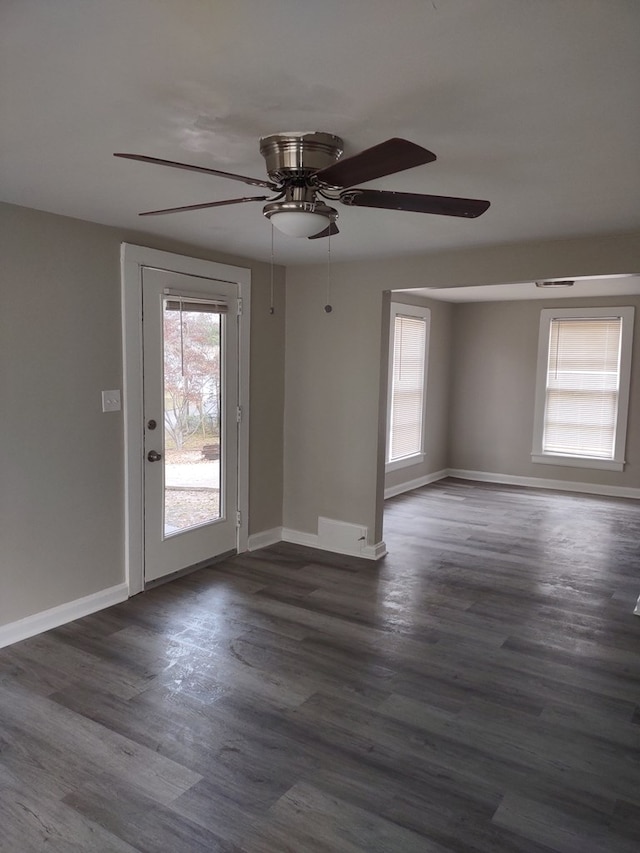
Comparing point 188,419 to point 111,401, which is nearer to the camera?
point 111,401

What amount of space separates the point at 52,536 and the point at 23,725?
110 cm

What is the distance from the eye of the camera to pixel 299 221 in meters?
2.10

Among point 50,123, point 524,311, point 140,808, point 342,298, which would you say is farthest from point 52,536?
point 524,311

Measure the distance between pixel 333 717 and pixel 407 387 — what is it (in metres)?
4.82

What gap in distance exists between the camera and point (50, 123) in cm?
203

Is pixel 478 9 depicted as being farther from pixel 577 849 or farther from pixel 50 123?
pixel 577 849

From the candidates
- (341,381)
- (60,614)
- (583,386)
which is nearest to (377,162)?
(60,614)

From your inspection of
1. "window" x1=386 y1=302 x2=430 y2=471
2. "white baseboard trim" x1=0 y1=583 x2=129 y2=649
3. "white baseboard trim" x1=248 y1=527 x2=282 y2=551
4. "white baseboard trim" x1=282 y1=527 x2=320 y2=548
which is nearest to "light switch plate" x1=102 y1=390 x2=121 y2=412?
"white baseboard trim" x1=0 y1=583 x2=129 y2=649

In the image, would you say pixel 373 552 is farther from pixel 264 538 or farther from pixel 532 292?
pixel 532 292

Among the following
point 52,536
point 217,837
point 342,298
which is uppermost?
point 342,298

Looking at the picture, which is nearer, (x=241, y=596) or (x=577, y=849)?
(x=577, y=849)

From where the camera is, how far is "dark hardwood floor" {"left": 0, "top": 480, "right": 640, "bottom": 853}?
2.08m

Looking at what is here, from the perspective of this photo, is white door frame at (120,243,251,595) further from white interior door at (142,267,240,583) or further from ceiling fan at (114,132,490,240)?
ceiling fan at (114,132,490,240)

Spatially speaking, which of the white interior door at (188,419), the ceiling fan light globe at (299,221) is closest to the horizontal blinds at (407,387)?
the white interior door at (188,419)
